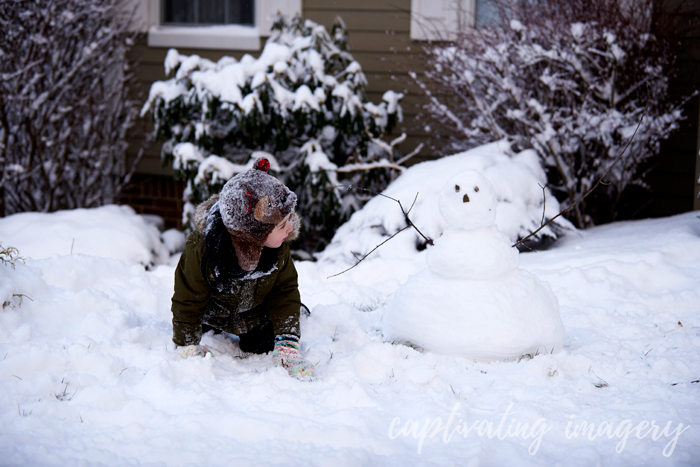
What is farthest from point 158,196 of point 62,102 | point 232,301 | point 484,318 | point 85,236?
point 484,318

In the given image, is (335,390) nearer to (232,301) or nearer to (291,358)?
(291,358)

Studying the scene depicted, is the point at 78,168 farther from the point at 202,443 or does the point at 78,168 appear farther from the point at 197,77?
the point at 202,443

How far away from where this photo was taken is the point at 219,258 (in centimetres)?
230

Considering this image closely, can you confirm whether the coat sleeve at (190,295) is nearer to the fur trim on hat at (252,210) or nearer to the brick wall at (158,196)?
the fur trim on hat at (252,210)

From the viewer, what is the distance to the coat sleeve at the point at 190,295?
7.81ft

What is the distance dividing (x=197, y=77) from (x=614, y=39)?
12.0 ft

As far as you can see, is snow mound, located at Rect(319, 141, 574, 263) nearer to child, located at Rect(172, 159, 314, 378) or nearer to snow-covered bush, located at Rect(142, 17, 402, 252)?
snow-covered bush, located at Rect(142, 17, 402, 252)

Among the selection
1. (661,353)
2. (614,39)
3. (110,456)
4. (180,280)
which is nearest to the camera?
(110,456)

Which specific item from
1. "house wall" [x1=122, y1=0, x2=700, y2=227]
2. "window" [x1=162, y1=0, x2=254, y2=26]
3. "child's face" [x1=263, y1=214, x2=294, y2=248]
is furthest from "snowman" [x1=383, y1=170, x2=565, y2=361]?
"window" [x1=162, y1=0, x2=254, y2=26]

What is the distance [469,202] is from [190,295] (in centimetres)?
130

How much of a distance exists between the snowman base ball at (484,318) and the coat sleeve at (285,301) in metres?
0.52

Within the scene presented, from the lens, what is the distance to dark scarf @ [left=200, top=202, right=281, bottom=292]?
230 centimetres

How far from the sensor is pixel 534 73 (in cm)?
522

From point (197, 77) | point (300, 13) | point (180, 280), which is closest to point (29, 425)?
point (180, 280)
